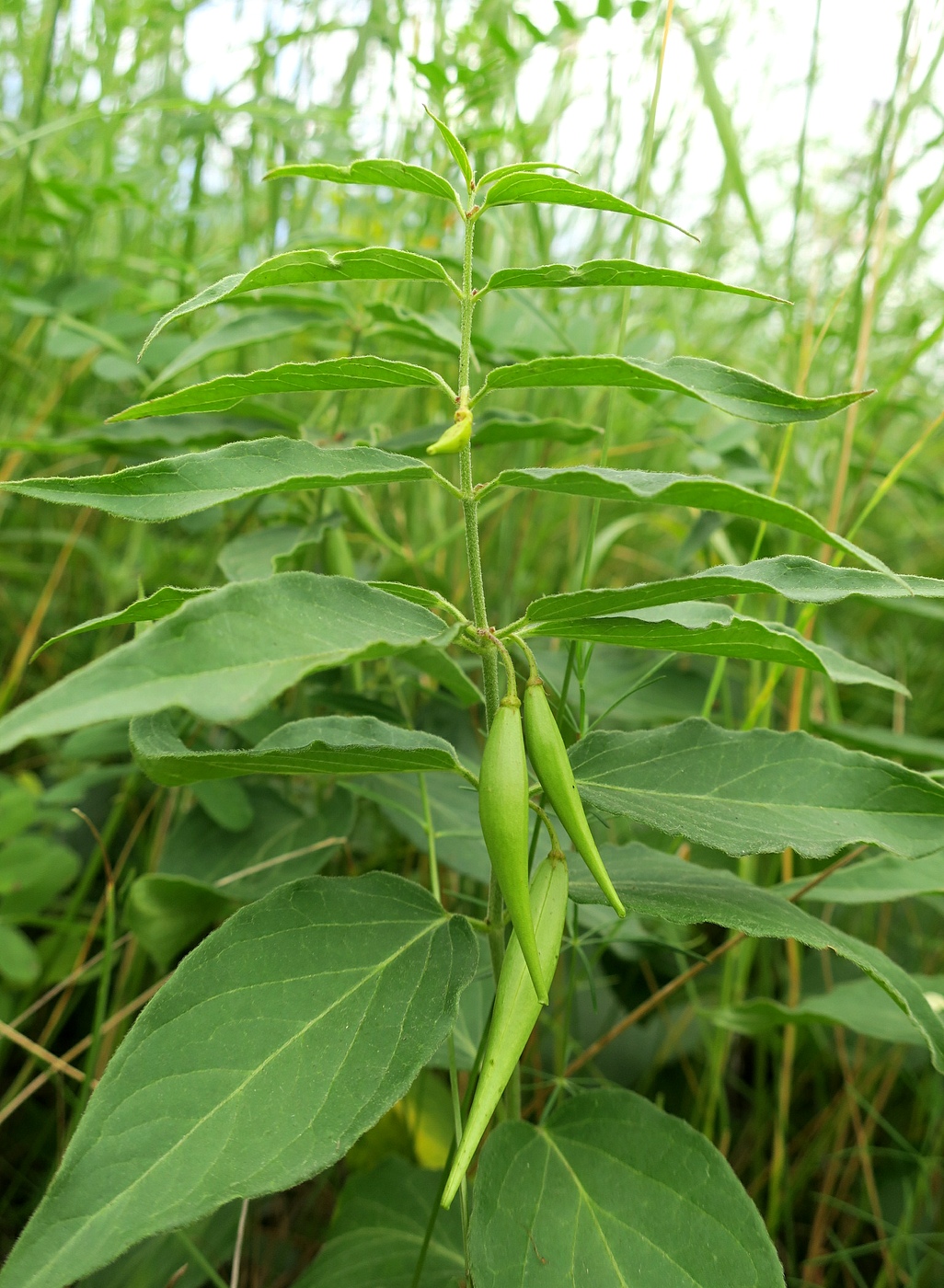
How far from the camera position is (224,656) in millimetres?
481

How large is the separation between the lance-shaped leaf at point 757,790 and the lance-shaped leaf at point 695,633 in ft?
0.24

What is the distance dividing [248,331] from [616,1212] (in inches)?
39.5

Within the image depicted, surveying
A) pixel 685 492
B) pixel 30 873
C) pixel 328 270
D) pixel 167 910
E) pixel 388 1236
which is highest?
pixel 328 270

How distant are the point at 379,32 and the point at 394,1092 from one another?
179 centimetres

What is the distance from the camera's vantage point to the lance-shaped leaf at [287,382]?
0.60 m

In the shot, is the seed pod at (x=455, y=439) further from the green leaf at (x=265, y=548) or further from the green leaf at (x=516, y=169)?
the green leaf at (x=265, y=548)

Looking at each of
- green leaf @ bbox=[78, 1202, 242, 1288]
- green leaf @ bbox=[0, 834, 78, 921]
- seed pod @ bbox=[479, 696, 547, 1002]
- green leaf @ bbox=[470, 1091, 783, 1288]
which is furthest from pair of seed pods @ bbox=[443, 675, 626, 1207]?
green leaf @ bbox=[0, 834, 78, 921]

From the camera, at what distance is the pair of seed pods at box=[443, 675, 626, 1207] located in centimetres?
57

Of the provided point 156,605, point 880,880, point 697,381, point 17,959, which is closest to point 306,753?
point 156,605

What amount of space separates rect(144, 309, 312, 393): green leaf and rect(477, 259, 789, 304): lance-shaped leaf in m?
0.49

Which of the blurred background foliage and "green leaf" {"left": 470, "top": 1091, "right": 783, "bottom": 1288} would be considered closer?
"green leaf" {"left": 470, "top": 1091, "right": 783, "bottom": 1288}

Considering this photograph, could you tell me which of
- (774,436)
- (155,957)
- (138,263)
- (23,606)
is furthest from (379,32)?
(155,957)

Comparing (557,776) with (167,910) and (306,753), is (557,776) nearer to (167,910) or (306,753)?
(306,753)

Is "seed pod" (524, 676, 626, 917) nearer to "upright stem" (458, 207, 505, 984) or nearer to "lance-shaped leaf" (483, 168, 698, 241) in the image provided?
"upright stem" (458, 207, 505, 984)
